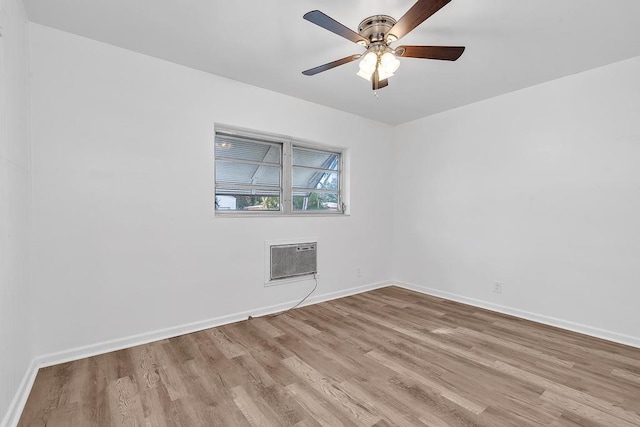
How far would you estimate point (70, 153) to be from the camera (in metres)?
2.28

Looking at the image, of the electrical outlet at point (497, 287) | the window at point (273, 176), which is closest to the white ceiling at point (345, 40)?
the window at point (273, 176)

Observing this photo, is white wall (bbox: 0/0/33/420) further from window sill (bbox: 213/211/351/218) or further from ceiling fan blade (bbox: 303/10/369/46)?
ceiling fan blade (bbox: 303/10/369/46)

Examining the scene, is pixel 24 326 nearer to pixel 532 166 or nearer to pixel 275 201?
pixel 275 201

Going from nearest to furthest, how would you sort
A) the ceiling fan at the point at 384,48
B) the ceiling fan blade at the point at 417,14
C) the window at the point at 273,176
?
1. the ceiling fan blade at the point at 417,14
2. the ceiling fan at the point at 384,48
3. the window at the point at 273,176

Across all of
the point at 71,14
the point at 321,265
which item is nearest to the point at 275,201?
the point at 321,265

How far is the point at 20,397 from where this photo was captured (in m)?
1.74

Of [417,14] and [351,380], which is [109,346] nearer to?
[351,380]

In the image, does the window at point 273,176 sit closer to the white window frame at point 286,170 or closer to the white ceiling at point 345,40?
the white window frame at point 286,170

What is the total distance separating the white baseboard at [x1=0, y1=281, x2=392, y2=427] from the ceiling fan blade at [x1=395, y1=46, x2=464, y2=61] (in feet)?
9.26

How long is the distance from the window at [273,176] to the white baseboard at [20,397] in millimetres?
1819

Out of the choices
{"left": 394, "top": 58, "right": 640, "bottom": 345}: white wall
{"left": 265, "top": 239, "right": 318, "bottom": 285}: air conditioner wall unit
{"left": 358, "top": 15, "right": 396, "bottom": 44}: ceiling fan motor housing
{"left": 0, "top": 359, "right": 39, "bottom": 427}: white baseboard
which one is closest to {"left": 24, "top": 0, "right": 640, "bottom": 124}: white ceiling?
{"left": 358, "top": 15, "right": 396, "bottom": 44}: ceiling fan motor housing

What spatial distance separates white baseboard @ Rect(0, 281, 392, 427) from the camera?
5.54 feet

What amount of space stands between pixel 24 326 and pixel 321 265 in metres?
2.73

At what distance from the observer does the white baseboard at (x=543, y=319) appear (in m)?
2.65
